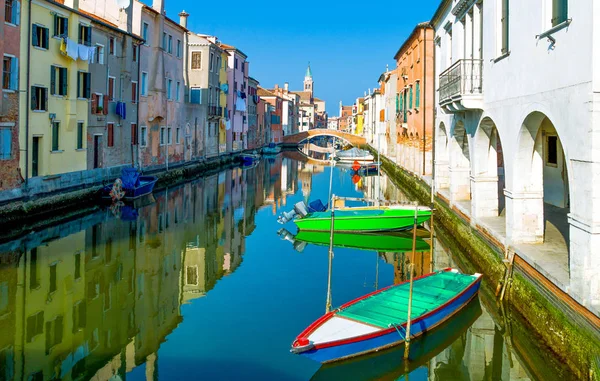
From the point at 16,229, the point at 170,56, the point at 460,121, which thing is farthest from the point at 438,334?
the point at 170,56

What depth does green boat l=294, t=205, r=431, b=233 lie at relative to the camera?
19484 mm

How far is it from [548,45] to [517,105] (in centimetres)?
205

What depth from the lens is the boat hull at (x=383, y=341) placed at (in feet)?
27.5

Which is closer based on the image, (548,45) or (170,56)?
(548,45)

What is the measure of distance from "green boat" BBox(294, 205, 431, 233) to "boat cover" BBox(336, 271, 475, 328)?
7487mm

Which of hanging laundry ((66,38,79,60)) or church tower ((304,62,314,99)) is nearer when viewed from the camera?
hanging laundry ((66,38,79,60))

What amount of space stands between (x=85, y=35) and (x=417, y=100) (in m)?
16.0

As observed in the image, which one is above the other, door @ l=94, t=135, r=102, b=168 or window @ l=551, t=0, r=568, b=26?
window @ l=551, t=0, r=568, b=26

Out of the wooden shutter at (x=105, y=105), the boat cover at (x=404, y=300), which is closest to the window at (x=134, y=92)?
the wooden shutter at (x=105, y=105)

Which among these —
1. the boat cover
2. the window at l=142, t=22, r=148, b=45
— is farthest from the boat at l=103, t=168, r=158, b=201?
the boat cover

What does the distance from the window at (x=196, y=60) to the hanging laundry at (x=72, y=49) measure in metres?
21.6

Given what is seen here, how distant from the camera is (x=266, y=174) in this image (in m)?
44.1

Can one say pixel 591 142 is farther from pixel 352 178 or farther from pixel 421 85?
pixel 352 178

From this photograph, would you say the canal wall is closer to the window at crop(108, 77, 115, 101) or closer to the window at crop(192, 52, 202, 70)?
the window at crop(108, 77, 115, 101)
